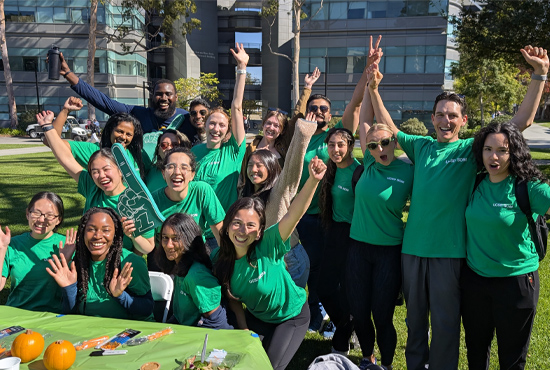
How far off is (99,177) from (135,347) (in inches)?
66.4

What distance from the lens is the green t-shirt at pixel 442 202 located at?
3.01 metres

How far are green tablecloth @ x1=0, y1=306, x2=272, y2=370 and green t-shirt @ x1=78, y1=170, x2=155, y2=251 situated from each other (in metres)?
1.00

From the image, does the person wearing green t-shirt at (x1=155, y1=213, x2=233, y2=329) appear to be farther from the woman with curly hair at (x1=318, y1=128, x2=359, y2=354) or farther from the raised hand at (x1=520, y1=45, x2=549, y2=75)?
the raised hand at (x1=520, y1=45, x2=549, y2=75)

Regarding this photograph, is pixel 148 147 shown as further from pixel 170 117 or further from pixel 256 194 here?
pixel 256 194

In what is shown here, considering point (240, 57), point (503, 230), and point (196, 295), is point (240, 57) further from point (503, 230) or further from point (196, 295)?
point (503, 230)

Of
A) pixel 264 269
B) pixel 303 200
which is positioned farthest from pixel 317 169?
pixel 264 269

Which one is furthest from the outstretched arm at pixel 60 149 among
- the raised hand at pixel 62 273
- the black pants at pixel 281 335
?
the black pants at pixel 281 335

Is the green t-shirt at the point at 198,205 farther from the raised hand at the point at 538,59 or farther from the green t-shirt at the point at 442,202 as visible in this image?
the raised hand at the point at 538,59

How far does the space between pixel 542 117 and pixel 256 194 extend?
72.0 metres

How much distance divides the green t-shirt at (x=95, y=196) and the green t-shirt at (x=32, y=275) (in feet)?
1.72

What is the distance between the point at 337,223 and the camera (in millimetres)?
3955

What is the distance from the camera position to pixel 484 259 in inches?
113

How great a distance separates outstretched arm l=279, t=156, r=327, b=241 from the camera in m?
3.02

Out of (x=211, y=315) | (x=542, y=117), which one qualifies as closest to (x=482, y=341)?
(x=211, y=315)
